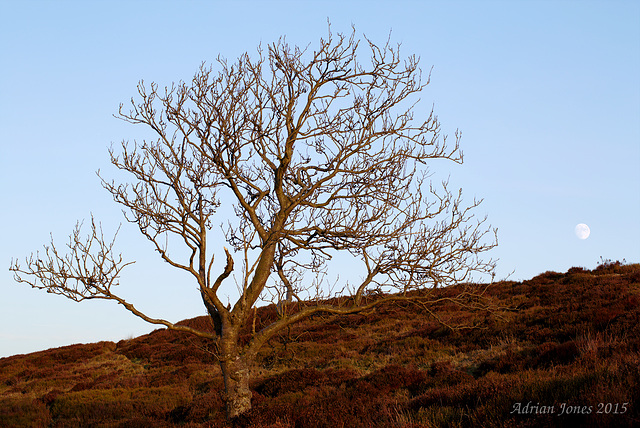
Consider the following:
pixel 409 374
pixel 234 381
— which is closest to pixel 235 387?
pixel 234 381

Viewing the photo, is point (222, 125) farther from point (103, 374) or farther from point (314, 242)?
point (103, 374)

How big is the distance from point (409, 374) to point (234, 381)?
5.44 meters

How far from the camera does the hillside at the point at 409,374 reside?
5.95 metres

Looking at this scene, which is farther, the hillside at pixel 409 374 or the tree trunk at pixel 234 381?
the tree trunk at pixel 234 381

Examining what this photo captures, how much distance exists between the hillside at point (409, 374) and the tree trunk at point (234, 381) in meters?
0.36

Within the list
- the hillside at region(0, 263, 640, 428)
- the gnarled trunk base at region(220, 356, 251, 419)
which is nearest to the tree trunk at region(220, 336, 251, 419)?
the gnarled trunk base at region(220, 356, 251, 419)

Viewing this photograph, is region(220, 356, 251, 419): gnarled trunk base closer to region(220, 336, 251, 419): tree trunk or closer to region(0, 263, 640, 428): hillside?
region(220, 336, 251, 419): tree trunk

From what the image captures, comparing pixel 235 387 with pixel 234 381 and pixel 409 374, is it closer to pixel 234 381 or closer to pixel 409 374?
pixel 234 381

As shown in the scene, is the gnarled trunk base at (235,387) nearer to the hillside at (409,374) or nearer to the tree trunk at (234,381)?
the tree trunk at (234,381)

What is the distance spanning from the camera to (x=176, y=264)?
807 centimetres

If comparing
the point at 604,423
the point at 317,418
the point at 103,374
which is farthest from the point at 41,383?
the point at 604,423

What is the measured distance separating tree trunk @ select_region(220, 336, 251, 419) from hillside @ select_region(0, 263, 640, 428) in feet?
1.18

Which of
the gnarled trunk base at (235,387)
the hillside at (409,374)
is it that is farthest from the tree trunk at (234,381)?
the hillside at (409,374)

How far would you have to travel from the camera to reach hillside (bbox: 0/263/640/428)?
5.95 meters
